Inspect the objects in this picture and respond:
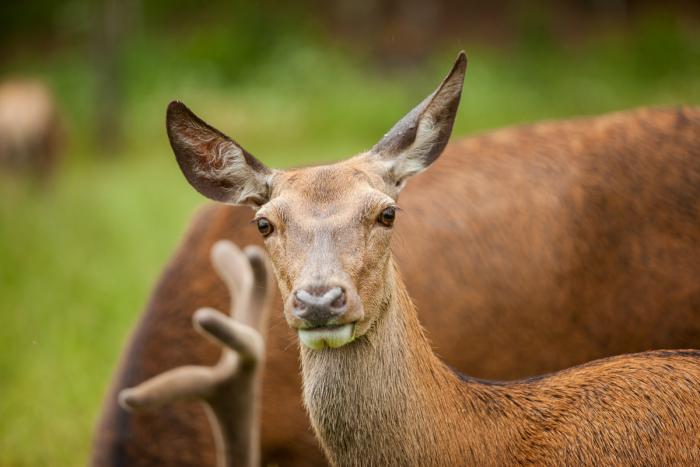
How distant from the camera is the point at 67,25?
2603 cm

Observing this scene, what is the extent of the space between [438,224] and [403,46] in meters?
17.8

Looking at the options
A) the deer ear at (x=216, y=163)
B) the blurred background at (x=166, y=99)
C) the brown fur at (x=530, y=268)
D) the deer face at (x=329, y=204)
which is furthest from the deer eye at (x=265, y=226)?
the blurred background at (x=166, y=99)

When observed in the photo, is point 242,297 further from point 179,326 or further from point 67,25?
point 67,25

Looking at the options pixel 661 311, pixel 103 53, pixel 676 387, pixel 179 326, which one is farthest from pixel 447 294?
pixel 103 53

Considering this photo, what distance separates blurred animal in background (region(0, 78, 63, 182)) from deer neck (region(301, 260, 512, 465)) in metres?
13.8

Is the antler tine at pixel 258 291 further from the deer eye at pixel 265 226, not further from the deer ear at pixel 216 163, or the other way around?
the deer eye at pixel 265 226

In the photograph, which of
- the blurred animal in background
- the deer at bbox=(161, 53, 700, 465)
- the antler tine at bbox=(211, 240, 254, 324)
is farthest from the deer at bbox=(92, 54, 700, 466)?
the blurred animal in background

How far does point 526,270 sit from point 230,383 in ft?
5.43

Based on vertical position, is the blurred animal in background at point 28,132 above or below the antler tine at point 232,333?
above

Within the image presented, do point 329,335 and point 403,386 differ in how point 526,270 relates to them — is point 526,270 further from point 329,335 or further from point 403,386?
point 329,335

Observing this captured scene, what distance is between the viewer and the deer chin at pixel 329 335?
3.06 m

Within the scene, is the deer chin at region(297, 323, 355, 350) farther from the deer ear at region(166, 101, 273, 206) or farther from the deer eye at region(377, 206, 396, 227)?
the deer ear at region(166, 101, 273, 206)

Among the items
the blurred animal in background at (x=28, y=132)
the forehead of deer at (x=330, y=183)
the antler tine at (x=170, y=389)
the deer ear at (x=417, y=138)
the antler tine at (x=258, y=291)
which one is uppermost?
the blurred animal in background at (x=28, y=132)

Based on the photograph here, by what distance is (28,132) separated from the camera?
16.6 m
